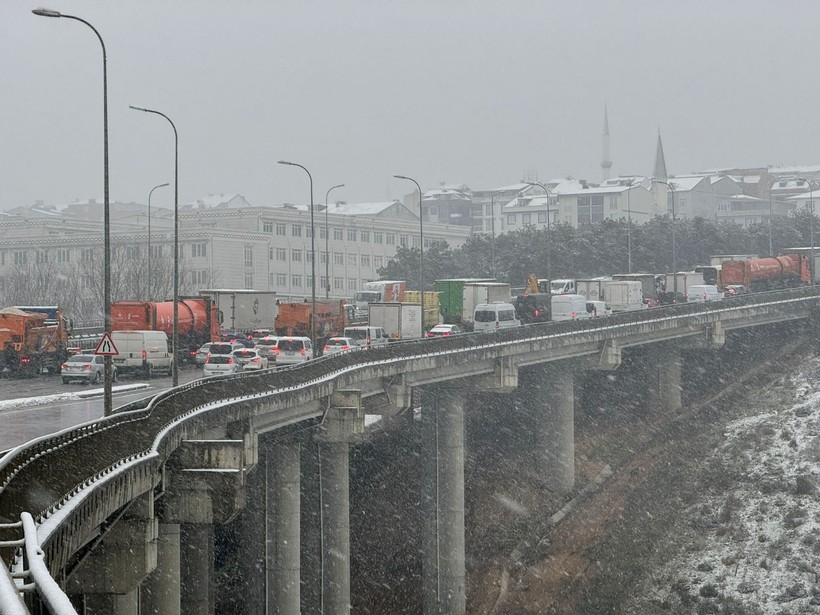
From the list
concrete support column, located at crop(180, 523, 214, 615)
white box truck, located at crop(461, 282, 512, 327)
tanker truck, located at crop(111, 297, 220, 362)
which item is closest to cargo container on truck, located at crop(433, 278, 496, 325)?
white box truck, located at crop(461, 282, 512, 327)

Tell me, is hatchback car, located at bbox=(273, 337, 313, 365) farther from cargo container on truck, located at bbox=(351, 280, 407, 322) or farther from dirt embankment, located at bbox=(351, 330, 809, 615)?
cargo container on truck, located at bbox=(351, 280, 407, 322)

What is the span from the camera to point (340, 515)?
36594mm

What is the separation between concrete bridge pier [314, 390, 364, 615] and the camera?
35438mm

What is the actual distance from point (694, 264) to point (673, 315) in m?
48.8

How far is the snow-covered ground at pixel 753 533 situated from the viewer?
41125 millimetres

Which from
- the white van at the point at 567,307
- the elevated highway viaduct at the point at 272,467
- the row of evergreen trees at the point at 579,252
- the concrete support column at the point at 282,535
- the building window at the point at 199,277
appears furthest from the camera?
the building window at the point at 199,277

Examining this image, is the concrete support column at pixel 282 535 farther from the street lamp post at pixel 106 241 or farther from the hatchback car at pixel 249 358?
the hatchback car at pixel 249 358

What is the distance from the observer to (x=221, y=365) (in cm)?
4547

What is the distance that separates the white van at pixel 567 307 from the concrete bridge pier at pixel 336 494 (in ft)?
110

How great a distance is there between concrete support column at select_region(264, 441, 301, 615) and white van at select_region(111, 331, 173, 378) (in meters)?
15.5

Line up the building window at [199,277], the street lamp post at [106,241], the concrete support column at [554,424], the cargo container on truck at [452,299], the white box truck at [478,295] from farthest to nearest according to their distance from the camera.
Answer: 1. the building window at [199,277]
2. the cargo container on truck at [452,299]
3. the white box truck at [478,295]
4. the concrete support column at [554,424]
5. the street lamp post at [106,241]

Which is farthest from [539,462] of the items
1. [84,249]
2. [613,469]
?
[84,249]

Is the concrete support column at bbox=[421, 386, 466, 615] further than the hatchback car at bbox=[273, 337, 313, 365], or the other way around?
the hatchback car at bbox=[273, 337, 313, 365]

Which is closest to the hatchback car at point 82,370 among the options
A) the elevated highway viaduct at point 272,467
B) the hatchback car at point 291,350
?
the elevated highway viaduct at point 272,467
